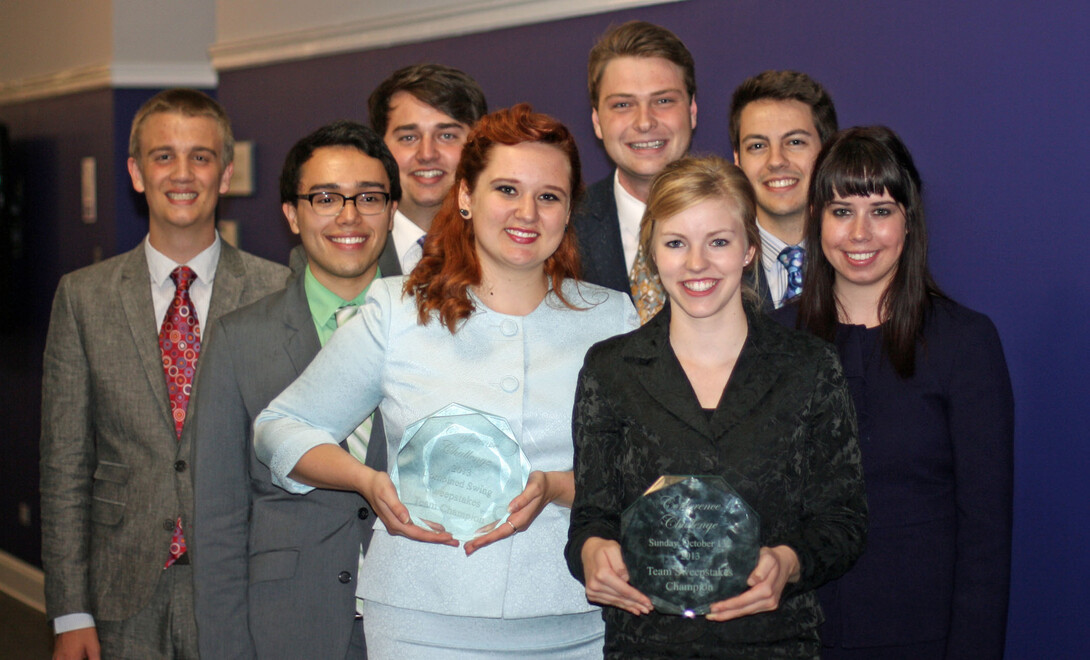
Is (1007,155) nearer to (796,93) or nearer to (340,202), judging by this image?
(796,93)

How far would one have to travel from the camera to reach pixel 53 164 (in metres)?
6.03

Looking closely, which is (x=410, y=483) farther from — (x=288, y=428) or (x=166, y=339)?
(x=166, y=339)

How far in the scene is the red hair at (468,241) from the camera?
2.01 metres

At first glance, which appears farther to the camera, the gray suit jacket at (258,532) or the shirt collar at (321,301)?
the shirt collar at (321,301)

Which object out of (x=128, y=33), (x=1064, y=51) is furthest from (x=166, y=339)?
(x=128, y=33)

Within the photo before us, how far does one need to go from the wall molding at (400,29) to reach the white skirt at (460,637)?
2.26 meters

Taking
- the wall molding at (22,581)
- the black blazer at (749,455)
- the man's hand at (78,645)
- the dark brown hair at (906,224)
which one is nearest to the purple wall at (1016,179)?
the dark brown hair at (906,224)

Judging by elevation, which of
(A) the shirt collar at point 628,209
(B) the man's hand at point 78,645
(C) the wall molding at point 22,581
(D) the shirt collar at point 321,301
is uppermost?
(A) the shirt collar at point 628,209

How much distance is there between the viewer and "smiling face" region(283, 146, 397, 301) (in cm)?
239

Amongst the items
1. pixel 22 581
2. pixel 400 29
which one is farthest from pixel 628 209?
pixel 22 581

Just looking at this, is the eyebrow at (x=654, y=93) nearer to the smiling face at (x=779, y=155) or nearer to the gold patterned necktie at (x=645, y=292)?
the smiling face at (x=779, y=155)

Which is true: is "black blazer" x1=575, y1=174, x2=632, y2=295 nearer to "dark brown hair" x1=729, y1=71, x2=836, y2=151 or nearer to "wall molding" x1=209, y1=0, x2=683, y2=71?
"dark brown hair" x1=729, y1=71, x2=836, y2=151

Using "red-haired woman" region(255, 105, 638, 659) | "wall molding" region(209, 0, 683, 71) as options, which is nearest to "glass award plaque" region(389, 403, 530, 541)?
"red-haired woman" region(255, 105, 638, 659)

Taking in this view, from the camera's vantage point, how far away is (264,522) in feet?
7.23
